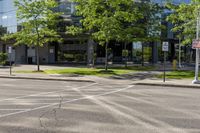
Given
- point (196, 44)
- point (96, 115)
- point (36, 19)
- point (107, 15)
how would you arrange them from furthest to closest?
point (36, 19)
point (107, 15)
point (196, 44)
point (96, 115)

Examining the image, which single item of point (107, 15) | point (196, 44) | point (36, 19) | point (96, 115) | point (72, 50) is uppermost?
point (107, 15)

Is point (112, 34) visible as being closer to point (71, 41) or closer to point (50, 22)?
point (50, 22)

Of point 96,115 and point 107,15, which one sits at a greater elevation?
point 107,15

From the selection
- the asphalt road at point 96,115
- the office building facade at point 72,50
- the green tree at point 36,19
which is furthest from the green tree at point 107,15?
the asphalt road at point 96,115

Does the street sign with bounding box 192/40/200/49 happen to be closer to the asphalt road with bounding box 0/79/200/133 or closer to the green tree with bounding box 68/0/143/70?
the asphalt road with bounding box 0/79/200/133

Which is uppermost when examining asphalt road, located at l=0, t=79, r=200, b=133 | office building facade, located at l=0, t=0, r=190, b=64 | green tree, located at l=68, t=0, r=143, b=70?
green tree, located at l=68, t=0, r=143, b=70

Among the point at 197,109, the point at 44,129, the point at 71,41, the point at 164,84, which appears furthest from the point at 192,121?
the point at 71,41

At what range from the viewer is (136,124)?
31.8 feet

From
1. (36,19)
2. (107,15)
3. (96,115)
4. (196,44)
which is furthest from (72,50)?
(96,115)

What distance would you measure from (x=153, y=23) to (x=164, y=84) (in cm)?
2130

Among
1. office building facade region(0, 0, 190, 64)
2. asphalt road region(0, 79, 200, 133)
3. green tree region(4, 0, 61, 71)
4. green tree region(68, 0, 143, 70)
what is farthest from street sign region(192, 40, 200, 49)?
office building facade region(0, 0, 190, 64)

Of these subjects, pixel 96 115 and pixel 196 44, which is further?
pixel 196 44

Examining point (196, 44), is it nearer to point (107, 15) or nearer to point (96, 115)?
point (107, 15)

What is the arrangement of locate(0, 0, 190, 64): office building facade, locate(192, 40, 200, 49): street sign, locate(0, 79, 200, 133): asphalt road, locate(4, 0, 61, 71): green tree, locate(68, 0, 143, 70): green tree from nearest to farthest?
locate(0, 79, 200, 133): asphalt road
locate(192, 40, 200, 49): street sign
locate(68, 0, 143, 70): green tree
locate(4, 0, 61, 71): green tree
locate(0, 0, 190, 64): office building facade
